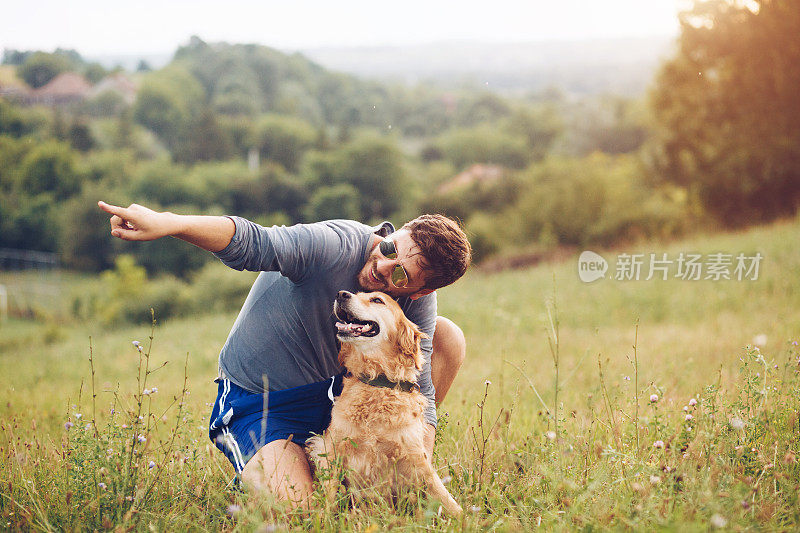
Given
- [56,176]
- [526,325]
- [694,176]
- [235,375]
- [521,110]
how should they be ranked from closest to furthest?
1. [235,375]
2. [526,325]
3. [694,176]
4. [56,176]
5. [521,110]

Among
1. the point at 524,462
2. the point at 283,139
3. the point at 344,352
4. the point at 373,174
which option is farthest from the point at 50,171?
the point at 524,462

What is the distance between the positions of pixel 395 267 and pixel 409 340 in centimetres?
39

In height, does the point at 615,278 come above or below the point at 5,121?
below

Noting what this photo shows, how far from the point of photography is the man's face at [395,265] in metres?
3.06

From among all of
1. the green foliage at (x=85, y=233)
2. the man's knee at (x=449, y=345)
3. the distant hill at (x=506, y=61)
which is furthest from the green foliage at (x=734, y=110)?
the green foliage at (x=85, y=233)

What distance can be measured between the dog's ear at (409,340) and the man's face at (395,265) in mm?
191

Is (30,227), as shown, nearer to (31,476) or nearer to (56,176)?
(56,176)

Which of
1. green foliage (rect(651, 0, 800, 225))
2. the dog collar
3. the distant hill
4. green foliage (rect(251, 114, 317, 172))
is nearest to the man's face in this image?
the dog collar

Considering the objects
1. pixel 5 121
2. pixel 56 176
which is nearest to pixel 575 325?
pixel 5 121

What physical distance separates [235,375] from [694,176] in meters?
22.4

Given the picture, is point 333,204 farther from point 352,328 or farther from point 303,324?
point 352,328

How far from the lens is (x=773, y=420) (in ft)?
10.9

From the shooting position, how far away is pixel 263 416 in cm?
307

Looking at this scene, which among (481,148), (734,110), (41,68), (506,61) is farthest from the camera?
(481,148)
